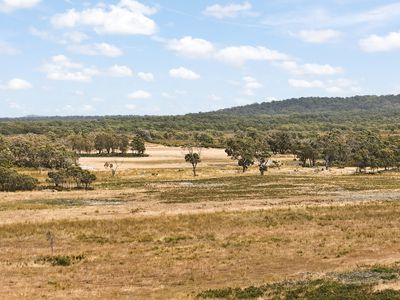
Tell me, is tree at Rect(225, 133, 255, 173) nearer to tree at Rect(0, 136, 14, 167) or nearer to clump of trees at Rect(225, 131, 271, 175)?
clump of trees at Rect(225, 131, 271, 175)

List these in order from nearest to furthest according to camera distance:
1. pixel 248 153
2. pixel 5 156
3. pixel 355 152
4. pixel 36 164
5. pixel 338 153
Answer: pixel 5 156 → pixel 248 153 → pixel 36 164 → pixel 355 152 → pixel 338 153

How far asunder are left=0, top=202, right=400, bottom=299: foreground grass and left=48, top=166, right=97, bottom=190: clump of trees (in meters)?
49.4

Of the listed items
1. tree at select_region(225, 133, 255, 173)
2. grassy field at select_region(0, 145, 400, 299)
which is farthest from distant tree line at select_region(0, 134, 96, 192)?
tree at select_region(225, 133, 255, 173)

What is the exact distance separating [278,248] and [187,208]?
95.8 feet

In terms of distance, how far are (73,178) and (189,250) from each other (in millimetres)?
71825

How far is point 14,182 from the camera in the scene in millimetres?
105312

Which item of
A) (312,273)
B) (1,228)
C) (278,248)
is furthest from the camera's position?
(1,228)

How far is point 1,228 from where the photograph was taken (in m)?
57.1

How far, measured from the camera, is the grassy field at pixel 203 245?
32.3m

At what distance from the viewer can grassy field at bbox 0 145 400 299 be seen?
32.3 meters

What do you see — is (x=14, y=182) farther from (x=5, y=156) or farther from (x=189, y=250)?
(x=189, y=250)

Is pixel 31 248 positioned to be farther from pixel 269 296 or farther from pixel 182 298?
pixel 269 296

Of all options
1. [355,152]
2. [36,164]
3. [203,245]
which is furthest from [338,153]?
[203,245]

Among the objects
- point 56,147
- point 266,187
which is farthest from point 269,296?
point 56,147
